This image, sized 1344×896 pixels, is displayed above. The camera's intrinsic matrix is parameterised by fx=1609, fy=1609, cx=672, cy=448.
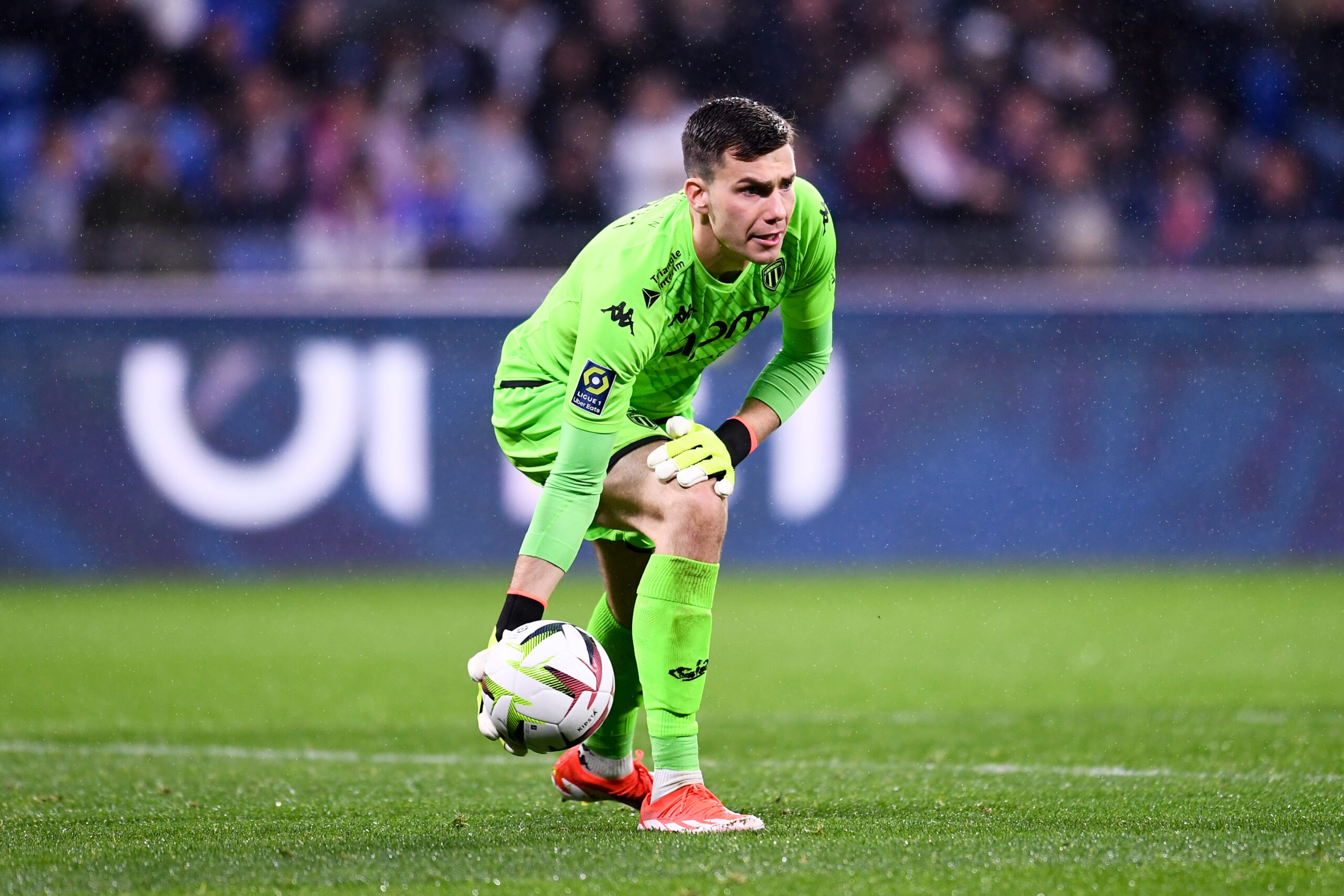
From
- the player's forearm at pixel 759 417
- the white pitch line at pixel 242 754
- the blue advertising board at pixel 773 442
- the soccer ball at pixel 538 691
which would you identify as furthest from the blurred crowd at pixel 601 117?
the soccer ball at pixel 538 691

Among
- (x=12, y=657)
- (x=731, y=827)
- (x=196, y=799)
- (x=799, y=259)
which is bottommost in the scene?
(x=12, y=657)

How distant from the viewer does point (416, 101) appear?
14.0m

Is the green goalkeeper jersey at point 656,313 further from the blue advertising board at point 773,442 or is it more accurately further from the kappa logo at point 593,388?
the blue advertising board at point 773,442

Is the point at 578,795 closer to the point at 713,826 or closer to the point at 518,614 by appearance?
the point at 713,826

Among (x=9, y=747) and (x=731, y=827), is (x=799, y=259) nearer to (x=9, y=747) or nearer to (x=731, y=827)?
(x=731, y=827)

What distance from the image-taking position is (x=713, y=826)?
4.27 meters

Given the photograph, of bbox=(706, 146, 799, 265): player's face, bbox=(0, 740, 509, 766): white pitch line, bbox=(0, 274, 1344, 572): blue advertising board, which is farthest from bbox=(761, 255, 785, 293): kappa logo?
bbox=(0, 274, 1344, 572): blue advertising board

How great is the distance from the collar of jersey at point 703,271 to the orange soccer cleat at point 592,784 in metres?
1.47

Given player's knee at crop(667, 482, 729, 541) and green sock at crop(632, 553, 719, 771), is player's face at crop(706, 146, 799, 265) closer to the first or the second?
player's knee at crop(667, 482, 729, 541)

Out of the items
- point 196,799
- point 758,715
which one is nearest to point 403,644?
point 758,715

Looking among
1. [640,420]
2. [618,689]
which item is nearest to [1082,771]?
[618,689]

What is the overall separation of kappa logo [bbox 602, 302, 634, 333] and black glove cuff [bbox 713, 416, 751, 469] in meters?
0.55

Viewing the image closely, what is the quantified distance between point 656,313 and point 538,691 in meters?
1.08

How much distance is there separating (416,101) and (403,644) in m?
6.13
